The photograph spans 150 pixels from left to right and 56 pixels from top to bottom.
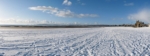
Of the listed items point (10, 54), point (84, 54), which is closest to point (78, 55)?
point (84, 54)

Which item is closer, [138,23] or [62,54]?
[62,54]

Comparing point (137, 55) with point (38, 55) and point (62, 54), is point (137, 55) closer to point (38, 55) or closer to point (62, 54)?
point (62, 54)

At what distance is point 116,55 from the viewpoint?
7.24m

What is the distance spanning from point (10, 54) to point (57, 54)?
2.72 m

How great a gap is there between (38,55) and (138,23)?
204 ft

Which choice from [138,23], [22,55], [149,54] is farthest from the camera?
[138,23]

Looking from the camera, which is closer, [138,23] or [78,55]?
[78,55]

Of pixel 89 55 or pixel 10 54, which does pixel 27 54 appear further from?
pixel 89 55

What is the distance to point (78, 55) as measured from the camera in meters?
7.04

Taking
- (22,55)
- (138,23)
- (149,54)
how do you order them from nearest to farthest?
(22,55) → (149,54) → (138,23)

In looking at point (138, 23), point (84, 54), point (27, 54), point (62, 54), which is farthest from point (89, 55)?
point (138, 23)

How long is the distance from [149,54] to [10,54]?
8217 millimetres

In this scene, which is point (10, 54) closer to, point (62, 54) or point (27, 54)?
point (27, 54)

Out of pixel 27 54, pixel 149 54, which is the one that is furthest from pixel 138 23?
pixel 27 54
